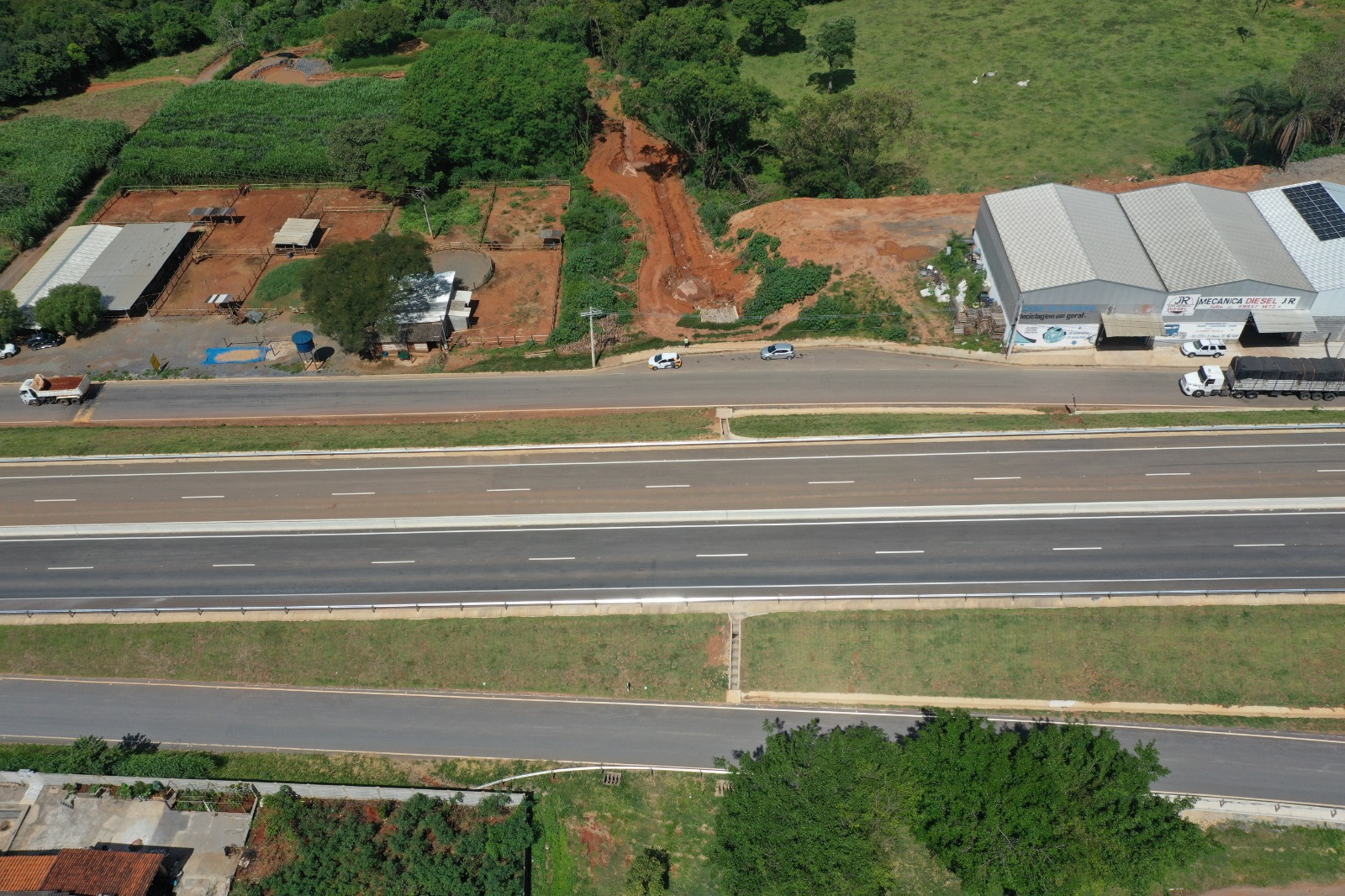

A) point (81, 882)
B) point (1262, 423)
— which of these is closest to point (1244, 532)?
point (1262, 423)

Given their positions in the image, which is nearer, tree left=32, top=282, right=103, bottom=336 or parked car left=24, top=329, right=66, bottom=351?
tree left=32, top=282, right=103, bottom=336

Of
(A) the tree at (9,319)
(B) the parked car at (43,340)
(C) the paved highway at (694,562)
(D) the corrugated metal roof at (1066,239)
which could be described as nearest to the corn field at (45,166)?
(A) the tree at (9,319)

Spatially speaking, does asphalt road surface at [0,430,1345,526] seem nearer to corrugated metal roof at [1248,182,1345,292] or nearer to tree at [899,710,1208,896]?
corrugated metal roof at [1248,182,1345,292]

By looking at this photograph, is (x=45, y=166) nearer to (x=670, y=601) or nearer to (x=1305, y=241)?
(x=670, y=601)

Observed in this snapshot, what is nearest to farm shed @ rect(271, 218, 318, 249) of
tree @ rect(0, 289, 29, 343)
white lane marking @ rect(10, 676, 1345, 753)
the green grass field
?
tree @ rect(0, 289, 29, 343)

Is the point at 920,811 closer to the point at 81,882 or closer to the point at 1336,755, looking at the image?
the point at 1336,755

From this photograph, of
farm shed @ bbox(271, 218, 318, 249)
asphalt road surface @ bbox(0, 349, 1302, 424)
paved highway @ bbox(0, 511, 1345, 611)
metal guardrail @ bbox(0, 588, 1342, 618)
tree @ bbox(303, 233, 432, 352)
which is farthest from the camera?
farm shed @ bbox(271, 218, 318, 249)

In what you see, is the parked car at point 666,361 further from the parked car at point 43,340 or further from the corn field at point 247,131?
the parked car at point 43,340
